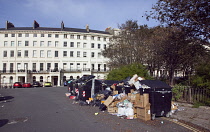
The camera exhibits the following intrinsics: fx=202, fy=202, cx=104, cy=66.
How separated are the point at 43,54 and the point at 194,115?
5342 centimetres

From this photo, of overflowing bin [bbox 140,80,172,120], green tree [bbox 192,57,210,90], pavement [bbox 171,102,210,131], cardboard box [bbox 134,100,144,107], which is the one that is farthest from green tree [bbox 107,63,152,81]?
cardboard box [bbox 134,100,144,107]

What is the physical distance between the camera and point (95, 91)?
15578 mm

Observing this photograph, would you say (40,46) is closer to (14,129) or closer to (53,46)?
(53,46)

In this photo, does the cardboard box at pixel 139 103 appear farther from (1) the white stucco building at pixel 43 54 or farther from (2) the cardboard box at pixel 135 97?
(1) the white stucco building at pixel 43 54

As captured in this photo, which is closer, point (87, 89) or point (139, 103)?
point (139, 103)

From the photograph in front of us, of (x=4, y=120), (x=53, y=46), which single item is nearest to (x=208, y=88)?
(x=4, y=120)

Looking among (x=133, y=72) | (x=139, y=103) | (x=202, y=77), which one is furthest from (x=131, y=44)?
(x=139, y=103)

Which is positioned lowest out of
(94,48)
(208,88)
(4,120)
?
(4,120)

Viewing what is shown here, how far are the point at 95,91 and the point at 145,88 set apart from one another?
6.82 metres

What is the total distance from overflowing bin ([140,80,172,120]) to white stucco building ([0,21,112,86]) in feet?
156

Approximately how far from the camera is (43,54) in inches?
2276

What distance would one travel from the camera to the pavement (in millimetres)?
8116

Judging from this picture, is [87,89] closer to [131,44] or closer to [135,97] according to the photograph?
[135,97]

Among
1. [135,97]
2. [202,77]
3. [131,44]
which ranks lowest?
[135,97]
